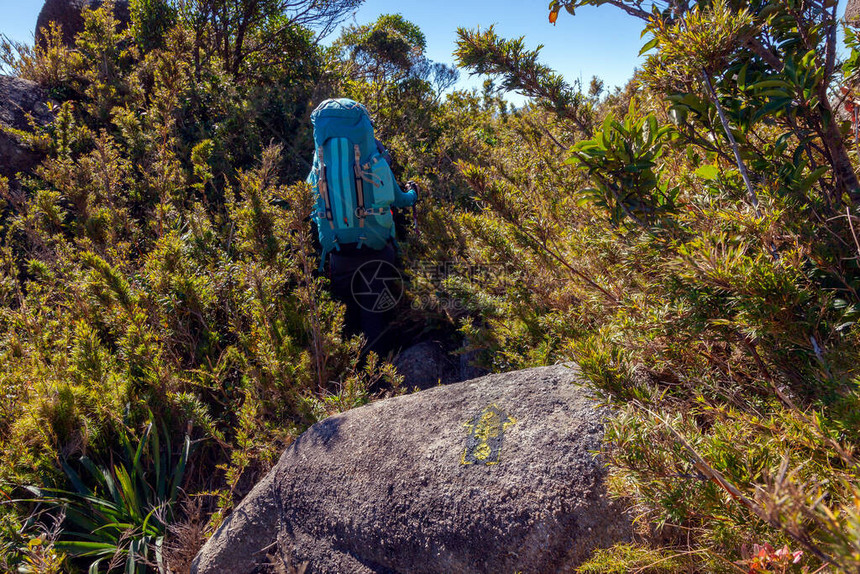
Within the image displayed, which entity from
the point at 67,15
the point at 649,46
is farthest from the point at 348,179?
the point at 67,15

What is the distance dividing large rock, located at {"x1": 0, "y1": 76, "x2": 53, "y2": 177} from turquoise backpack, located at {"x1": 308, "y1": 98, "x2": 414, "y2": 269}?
14.7ft

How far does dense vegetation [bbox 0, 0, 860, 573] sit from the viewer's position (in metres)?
1.17

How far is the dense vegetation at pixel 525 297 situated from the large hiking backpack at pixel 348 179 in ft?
1.75

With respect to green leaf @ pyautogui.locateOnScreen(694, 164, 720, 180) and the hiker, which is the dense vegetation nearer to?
green leaf @ pyautogui.locateOnScreen(694, 164, 720, 180)

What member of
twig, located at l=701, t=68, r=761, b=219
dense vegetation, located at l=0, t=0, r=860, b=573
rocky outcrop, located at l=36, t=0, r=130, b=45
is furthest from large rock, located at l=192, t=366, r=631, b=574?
rocky outcrop, located at l=36, t=0, r=130, b=45

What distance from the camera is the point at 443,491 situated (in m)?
1.77

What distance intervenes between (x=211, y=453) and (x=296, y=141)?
422cm

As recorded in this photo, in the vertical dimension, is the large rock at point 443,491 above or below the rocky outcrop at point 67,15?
below

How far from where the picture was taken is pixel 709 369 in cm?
147

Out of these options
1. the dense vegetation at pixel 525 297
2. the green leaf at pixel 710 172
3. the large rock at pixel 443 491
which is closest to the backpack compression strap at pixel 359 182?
the dense vegetation at pixel 525 297

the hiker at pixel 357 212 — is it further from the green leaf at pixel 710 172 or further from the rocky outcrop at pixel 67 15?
the rocky outcrop at pixel 67 15

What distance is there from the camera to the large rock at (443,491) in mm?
1566

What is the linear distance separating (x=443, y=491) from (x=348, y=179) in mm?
2895

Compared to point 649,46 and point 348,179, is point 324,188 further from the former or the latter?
point 649,46
